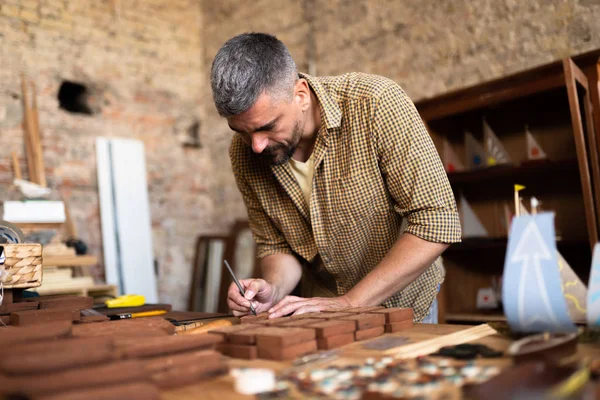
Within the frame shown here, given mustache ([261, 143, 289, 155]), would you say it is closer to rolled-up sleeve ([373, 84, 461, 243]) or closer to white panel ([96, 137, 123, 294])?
rolled-up sleeve ([373, 84, 461, 243])

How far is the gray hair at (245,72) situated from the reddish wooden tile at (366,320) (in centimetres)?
85

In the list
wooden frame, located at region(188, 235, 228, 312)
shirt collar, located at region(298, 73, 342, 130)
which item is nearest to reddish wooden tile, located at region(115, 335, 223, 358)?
shirt collar, located at region(298, 73, 342, 130)

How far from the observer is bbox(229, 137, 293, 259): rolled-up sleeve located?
2.55 meters

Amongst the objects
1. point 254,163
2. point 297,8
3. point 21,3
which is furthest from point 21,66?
point 254,163

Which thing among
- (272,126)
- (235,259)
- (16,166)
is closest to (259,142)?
(272,126)

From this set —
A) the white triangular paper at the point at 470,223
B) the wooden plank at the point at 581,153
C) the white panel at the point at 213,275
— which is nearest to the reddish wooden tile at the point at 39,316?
the wooden plank at the point at 581,153

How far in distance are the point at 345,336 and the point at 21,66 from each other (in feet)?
15.4

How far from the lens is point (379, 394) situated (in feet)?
2.92

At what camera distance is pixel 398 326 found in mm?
1533

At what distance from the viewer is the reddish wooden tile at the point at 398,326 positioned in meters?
1.52

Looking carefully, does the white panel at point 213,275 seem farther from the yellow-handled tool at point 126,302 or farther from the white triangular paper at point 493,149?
the yellow-handled tool at point 126,302

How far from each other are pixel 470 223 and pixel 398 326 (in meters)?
2.90

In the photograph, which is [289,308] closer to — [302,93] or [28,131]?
[302,93]

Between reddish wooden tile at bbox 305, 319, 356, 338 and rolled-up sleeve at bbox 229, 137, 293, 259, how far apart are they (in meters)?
1.18
